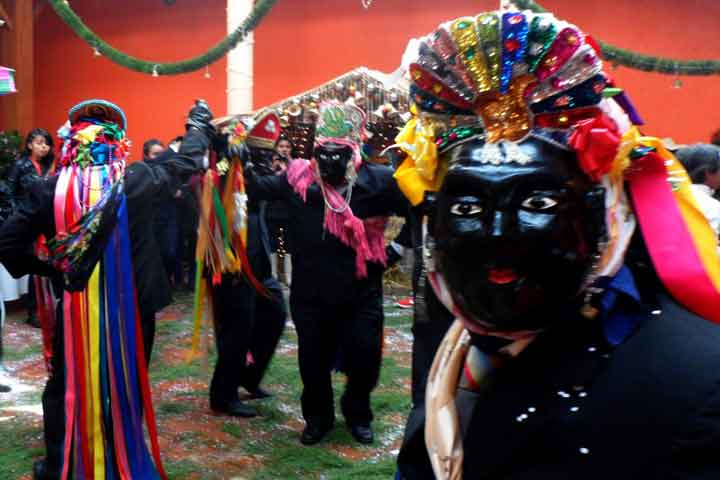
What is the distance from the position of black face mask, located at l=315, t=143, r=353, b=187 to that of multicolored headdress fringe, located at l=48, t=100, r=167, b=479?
3.81 ft

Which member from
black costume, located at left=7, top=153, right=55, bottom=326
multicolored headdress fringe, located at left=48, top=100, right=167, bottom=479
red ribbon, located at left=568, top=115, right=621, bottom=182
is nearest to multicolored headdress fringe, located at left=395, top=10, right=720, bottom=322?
red ribbon, located at left=568, top=115, right=621, bottom=182

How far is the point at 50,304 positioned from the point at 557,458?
3.72 metres

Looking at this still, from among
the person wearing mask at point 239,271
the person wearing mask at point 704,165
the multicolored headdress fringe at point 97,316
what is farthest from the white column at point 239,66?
the person wearing mask at point 704,165

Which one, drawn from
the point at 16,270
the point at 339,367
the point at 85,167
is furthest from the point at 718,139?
the point at 16,270

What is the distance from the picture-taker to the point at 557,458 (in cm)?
124

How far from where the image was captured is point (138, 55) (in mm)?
12180

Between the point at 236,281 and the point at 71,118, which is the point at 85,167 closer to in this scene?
the point at 71,118

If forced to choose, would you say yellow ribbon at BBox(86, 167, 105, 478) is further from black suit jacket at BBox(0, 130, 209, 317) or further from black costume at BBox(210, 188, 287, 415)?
black costume at BBox(210, 188, 287, 415)

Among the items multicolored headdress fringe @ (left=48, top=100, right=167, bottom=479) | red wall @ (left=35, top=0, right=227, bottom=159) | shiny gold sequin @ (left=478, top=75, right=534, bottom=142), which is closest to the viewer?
shiny gold sequin @ (left=478, top=75, right=534, bottom=142)

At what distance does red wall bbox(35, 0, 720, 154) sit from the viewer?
32.0 ft

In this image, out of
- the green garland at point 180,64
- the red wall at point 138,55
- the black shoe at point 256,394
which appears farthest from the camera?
the red wall at point 138,55

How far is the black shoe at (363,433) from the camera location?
442 cm

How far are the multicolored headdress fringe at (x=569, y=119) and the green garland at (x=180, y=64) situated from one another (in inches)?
279

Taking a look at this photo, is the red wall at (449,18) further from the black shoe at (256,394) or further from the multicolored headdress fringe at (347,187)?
the black shoe at (256,394)
